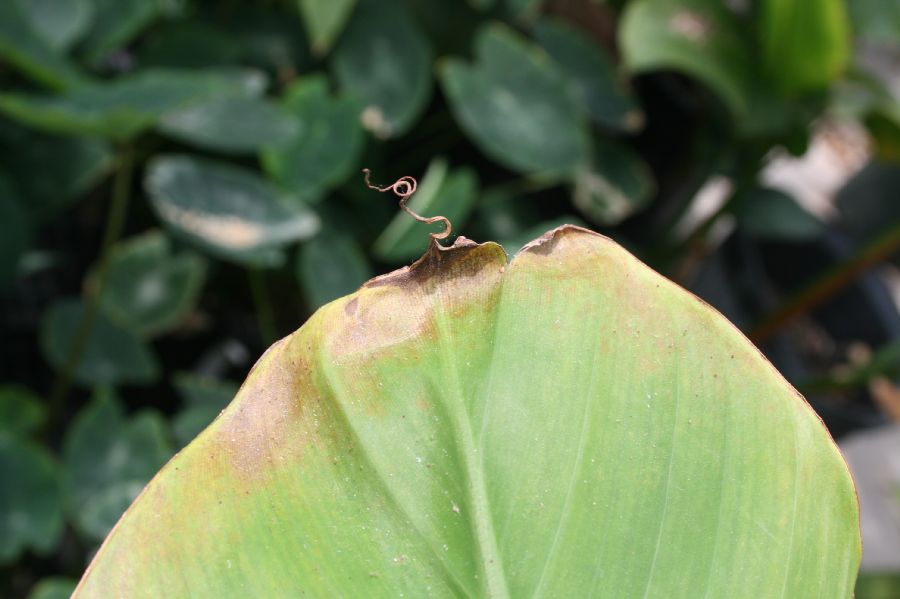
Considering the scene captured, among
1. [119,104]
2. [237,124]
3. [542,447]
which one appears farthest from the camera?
[237,124]

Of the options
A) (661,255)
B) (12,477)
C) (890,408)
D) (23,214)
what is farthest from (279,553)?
(890,408)

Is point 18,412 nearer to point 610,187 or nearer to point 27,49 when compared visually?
point 27,49

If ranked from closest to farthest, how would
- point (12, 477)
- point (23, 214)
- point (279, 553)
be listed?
point (279, 553) → point (12, 477) → point (23, 214)

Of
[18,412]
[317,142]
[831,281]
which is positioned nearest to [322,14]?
[317,142]

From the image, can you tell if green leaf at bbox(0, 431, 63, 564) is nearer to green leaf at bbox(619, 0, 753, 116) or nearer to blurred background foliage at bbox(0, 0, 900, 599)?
blurred background foliage at bbox(0, 0, 900, 599)

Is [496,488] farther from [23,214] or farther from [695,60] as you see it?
[695,60]

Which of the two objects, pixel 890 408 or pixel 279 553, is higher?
pixel 279 553

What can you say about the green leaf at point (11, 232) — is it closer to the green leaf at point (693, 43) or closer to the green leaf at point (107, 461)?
the green leaf at point (107, 461)
